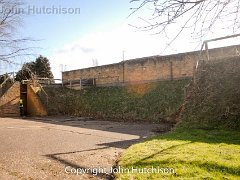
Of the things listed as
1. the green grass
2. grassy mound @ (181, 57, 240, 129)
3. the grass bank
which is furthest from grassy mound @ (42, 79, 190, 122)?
the green grass

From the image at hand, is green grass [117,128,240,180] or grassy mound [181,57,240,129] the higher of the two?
grassy mound [181,57,240,129]

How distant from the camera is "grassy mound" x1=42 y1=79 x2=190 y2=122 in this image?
18523 millimetres

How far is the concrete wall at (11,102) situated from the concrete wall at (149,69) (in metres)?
7.36

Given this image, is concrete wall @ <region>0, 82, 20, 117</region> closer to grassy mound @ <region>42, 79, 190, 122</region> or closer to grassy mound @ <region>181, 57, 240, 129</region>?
grassy mound @ <region>42, 79, 190, 122</region>

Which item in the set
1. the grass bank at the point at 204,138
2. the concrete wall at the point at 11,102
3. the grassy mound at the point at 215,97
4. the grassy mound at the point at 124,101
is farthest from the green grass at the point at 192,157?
the concrete wall at the point at 11,102

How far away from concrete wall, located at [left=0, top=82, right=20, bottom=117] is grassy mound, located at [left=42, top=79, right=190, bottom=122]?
9.35 feet

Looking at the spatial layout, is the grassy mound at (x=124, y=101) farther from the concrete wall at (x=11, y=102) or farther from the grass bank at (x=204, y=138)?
the grass bank at (x=204, y=138)

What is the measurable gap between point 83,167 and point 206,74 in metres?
7.83

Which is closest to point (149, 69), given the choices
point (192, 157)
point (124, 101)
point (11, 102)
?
point (124, 101)

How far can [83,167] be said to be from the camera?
20.1ft

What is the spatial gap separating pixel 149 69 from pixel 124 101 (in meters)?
3.74

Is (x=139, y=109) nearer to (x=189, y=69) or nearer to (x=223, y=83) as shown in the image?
(x=189, y=69)

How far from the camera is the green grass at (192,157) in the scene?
482 cm

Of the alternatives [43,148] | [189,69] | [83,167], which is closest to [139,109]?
[189,69]
